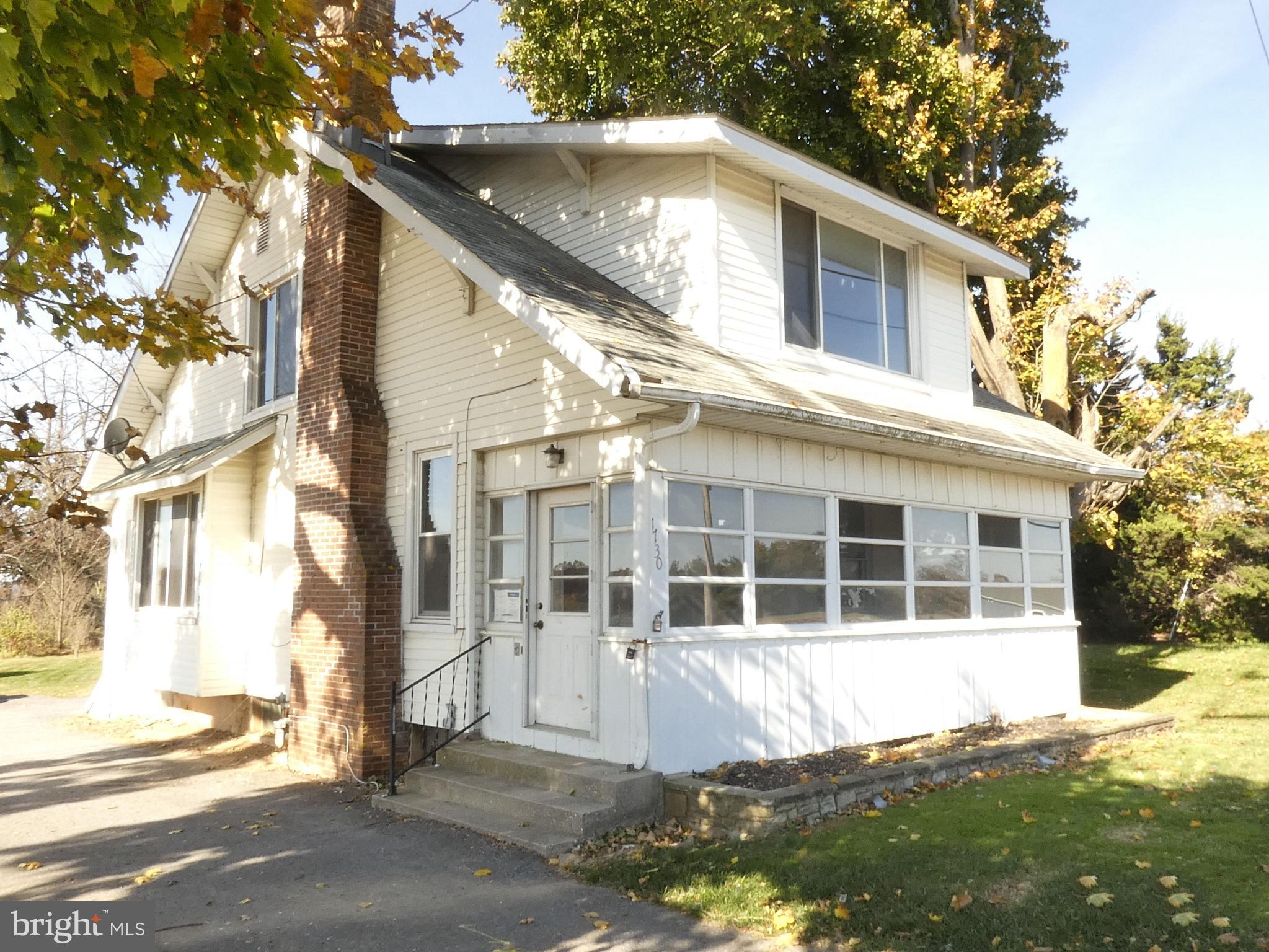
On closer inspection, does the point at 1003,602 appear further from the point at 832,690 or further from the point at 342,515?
the point at 342,515

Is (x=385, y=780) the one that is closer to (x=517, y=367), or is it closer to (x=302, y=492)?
(x=302, y=492)

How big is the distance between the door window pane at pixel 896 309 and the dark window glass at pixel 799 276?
1454 mm

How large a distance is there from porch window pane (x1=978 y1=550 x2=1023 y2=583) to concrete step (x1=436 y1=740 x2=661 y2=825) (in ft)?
18.6

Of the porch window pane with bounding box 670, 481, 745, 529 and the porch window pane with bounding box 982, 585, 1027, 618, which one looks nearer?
the porch window pane with bounding box 670, 481, 745, 529

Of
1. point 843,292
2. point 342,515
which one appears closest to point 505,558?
point 342,515

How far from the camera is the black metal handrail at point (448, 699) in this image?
9.30 metres

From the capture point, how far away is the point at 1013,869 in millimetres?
6062

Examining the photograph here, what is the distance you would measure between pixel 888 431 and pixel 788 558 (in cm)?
147

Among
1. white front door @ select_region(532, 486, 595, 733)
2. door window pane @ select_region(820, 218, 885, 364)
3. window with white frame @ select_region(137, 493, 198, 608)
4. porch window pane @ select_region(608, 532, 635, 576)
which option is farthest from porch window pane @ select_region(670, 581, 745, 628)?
window with white frame @ select_region(137, 493, 198, 608)

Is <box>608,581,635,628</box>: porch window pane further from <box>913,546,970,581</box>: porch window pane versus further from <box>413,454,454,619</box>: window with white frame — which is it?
<box>913,546,970,581</box>: porch window pane

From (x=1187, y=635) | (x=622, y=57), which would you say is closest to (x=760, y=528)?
(x=622, y=57)

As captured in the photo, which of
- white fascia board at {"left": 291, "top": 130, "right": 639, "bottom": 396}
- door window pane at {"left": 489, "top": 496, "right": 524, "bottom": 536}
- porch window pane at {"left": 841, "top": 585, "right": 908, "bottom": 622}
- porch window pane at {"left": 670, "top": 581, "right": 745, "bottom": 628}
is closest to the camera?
white fascia board at {"left": 291, "top": 130, "right": 639, "bottom": 396}

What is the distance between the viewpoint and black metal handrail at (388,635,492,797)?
9.30 m

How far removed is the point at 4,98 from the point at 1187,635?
27.2 m
